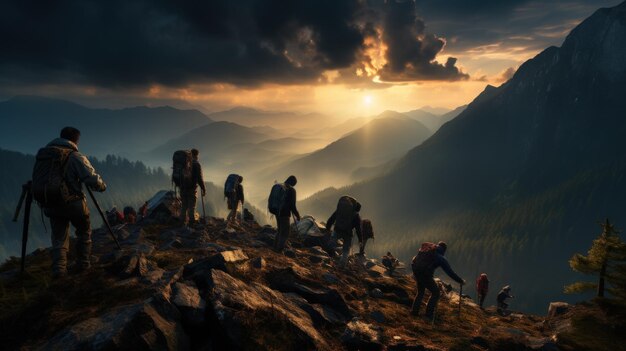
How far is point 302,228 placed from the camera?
27.2 metres

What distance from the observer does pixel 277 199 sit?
18.3m

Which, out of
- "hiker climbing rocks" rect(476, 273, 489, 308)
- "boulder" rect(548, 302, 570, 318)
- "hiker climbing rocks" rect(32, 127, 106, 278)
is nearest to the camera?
"hiker climbing rocks" rect(32, 127, 106, 278)

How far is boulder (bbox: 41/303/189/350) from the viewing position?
6.19 m

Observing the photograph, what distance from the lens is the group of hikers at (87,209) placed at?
9344 mm

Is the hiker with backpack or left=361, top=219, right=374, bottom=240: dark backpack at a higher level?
the hiker with backpack

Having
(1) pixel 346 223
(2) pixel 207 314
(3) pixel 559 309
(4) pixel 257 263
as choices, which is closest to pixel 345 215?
(1) pixel 346 223

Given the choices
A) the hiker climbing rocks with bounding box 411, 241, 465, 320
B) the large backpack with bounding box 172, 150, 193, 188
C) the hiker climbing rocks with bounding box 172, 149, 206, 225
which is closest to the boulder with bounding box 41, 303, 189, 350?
the hiker climbing rocks with bounding box 411, 241, 465, 320

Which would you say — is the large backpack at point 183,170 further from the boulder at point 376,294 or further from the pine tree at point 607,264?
the pine tree at point 607,264

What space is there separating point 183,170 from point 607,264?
24.9 metres

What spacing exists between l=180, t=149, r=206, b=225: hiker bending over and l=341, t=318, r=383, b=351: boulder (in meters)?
13.5

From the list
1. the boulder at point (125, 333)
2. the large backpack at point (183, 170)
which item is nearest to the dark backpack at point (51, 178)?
the boulder at point (125, 333)

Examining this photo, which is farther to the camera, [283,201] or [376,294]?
[283,201]

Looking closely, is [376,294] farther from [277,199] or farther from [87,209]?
[87,209]

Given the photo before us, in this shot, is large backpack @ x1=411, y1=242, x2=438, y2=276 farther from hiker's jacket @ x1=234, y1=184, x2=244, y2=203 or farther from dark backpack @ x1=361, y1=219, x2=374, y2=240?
hiker's jacket @ x1=234, y1=184, x2=244, y2=203
